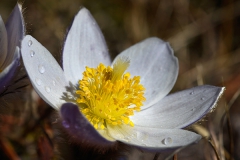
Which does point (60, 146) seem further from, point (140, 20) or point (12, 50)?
point (140, 20)

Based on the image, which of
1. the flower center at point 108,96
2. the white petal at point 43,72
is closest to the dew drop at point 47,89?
the white petal at point 43,72

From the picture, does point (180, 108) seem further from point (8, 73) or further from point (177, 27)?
point (177, 27)

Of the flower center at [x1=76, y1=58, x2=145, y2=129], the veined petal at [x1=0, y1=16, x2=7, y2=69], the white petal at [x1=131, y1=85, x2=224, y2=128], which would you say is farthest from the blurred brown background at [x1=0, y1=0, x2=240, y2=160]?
the veined petal at [x1=0, y1=16, x2=7, y2=69]

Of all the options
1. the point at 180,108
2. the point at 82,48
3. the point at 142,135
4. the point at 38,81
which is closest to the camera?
the point at 38,81

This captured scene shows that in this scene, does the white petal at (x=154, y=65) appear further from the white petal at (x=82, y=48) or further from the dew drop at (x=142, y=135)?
the dew drop at (x=142, y=135)

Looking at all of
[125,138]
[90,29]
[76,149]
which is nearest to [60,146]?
[76,149]

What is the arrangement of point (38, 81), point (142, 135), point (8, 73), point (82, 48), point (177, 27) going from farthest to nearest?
point (177, 27) < point (82, 48) < point (142, 135) < point (38, 81) < point (8, 73)

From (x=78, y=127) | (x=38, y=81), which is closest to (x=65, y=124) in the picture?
(x=78, y=127)
